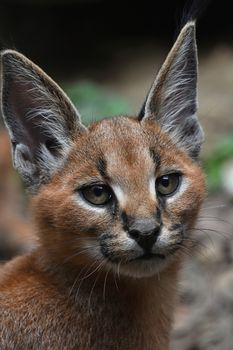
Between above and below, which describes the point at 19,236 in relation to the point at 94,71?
below

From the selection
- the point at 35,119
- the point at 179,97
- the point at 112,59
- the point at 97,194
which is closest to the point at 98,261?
the point at 97,194

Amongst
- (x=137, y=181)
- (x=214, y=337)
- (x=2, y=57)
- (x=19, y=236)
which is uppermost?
(x=2, y=57)

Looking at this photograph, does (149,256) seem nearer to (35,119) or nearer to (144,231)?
(144,231)

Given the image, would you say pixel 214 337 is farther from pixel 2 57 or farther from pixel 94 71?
pixel 94 71

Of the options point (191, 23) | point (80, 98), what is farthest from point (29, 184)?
point (80, 98)

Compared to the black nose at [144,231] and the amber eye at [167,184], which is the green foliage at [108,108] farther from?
the black nose at [144,231]

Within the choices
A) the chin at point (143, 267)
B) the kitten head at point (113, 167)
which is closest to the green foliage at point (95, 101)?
the kitten head at point (113, 167)
